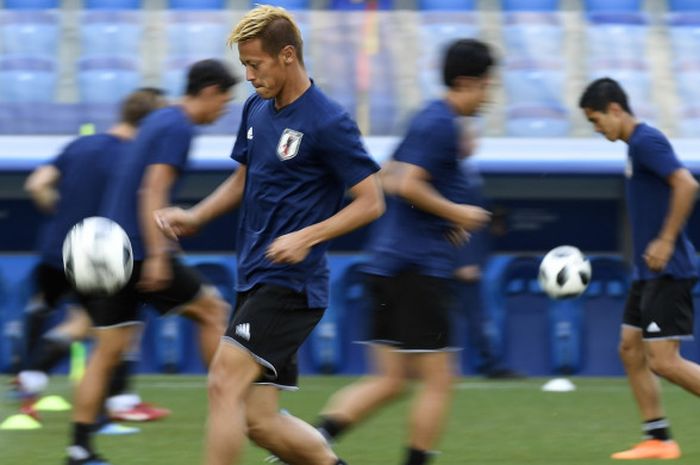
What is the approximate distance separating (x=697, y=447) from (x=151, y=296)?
2.85 m

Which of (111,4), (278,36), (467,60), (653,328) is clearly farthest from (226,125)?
(278,36)

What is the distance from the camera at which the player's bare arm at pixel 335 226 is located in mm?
4879

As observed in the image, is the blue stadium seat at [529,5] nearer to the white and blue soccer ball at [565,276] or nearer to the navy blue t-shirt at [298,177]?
the white and blue soccer ball at [565,276]

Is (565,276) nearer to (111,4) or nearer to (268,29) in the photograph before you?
(268,29)

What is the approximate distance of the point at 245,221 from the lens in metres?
5.20

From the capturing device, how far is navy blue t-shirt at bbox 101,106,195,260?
6551 millimetres

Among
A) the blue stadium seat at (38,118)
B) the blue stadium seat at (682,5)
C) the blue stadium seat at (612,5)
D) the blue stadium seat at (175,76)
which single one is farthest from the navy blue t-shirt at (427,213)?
the blue stadium seat at (682,5)

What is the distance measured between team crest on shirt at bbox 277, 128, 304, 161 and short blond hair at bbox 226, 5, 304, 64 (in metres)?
0.27

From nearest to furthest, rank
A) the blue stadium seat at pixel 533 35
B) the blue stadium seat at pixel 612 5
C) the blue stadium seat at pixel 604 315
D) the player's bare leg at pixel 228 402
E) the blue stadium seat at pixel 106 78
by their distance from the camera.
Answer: the player's bare leg at pixel 228 402 → the blue stadium seat at pixel 604 315 → the blue stadium seat at pixel 106 78 → the blue stadium seat at pixel 533 35 → the blue stadium seat at pixel 612 5

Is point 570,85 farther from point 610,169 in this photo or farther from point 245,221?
point 245,221

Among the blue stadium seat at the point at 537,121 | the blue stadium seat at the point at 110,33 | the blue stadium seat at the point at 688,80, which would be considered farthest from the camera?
the blue stadium seat at the point at 110,33

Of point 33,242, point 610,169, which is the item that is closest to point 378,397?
point 610,169

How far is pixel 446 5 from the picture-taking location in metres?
16.1

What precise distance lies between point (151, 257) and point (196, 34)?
360 inches
